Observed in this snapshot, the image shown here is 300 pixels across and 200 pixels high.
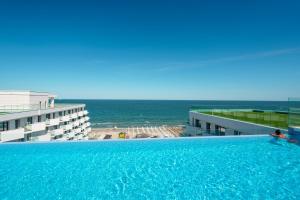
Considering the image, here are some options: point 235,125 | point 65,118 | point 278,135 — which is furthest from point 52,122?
point 278,135

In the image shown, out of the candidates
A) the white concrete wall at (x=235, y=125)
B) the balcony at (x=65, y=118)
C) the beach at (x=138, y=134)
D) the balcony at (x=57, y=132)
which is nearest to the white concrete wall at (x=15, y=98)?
the balcony at (x=57, y=132)

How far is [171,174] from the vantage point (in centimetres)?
947

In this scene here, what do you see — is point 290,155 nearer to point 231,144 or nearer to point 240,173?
point 231,144

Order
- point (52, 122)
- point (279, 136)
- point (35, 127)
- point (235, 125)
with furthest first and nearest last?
1. point (52, 122)
2. point (35, 127)
3. point (235, 125)
4. point (279, 136)

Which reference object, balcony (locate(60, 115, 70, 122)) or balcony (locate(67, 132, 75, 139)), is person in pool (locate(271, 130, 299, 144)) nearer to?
balcony (locate(60, 115, 70, 122))

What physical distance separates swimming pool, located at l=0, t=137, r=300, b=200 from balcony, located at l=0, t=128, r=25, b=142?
8.64 m

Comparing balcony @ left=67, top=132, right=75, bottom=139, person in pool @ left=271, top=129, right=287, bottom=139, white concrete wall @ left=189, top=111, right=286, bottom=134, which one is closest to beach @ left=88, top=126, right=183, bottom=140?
balcony @ left=67, top=132, right=75, bottom=139

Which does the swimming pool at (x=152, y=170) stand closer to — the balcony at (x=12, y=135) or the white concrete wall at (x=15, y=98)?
the balcony at (x=12, y=135)

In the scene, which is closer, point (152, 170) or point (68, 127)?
point (152, 170)

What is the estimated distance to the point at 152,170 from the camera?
32.6 ft

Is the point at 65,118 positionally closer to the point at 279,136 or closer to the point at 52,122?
the point at 52,122

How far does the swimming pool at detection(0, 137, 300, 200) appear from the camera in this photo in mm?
7891

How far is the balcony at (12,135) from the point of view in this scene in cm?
2037

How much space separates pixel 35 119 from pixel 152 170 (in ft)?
71.1
